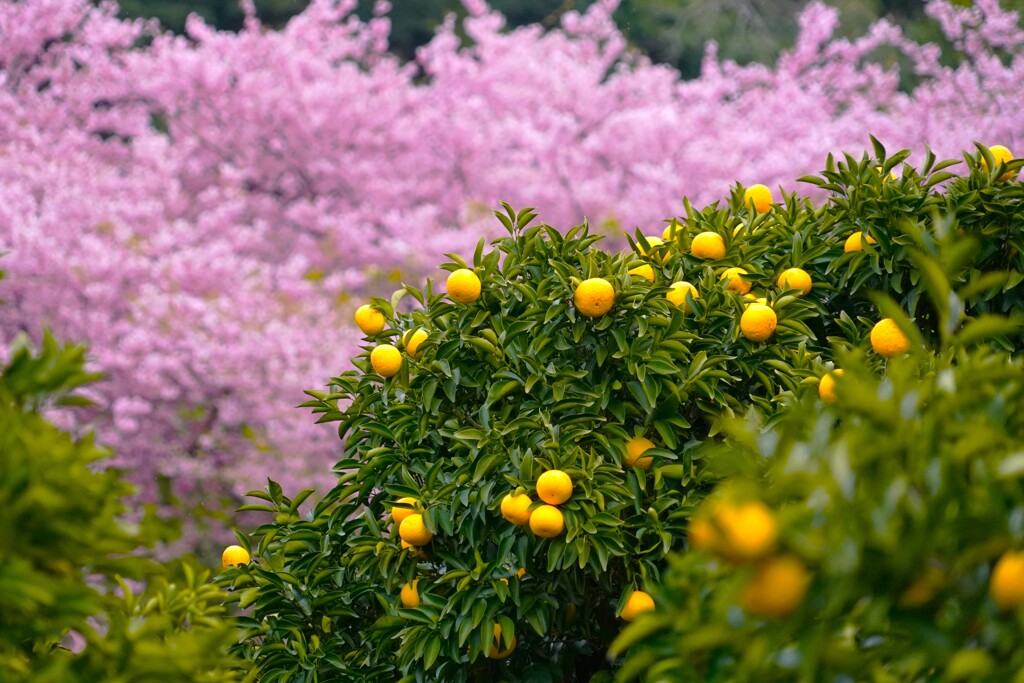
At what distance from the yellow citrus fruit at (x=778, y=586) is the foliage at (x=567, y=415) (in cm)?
70

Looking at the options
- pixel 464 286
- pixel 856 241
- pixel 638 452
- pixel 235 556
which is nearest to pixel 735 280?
pixel 856 241

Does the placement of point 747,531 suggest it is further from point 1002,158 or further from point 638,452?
point 1002,158

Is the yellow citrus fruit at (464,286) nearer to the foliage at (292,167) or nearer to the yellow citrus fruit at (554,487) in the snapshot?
the yellow citrus fruit at (554,487)

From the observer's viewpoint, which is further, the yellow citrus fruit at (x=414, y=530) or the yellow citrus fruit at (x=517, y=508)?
the yellow citrus fruit at (x=414, y=530)

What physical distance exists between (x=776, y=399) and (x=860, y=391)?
93cm

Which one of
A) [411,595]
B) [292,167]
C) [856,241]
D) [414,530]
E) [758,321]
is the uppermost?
[292,167]

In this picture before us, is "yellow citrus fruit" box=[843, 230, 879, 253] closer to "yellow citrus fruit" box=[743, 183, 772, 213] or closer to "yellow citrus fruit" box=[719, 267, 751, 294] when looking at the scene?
"yellow citrus fruit" box=[719, 267, 751, 294]

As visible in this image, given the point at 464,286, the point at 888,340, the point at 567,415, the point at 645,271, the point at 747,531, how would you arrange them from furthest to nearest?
the point at 645,271 < the point at 464,286 < the point at 567,415 < the point at 888,340 < the point at 747,531

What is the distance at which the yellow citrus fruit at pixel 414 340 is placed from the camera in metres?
2.34

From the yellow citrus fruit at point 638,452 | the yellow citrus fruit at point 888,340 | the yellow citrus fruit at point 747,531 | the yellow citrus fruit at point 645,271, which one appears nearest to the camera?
the yellow citrus fruit at point 747,531

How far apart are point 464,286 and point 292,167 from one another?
25.1 feet

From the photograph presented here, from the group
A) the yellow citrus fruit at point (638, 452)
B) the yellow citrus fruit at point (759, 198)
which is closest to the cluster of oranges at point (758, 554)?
the yellow citrus fruit at point (638, 452)

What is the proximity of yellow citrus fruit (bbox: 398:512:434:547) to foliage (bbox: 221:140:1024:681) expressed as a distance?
0.10 feet

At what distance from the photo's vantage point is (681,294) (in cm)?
229
